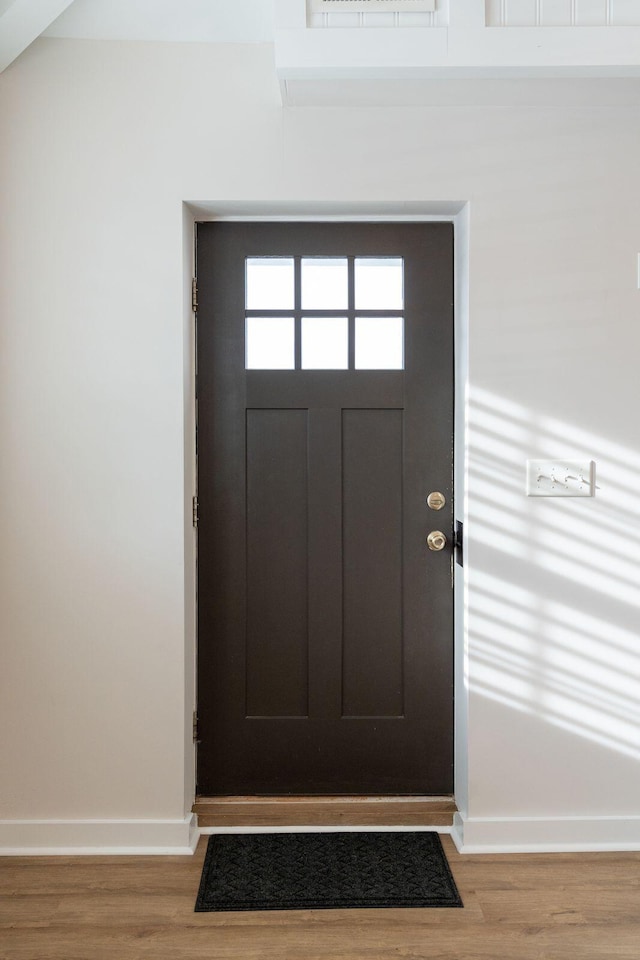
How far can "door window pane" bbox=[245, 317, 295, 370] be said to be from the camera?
2385 millimetres

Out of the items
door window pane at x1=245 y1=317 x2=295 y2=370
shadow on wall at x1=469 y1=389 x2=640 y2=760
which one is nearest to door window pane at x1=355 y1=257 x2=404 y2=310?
door window pane at x1=245 y1=317 x2=295 y2=370

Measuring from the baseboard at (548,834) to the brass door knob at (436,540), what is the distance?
2.73 feet

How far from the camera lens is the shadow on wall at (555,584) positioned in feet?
7.43

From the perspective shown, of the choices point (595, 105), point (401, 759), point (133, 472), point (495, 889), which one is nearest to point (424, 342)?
point (595, 105)

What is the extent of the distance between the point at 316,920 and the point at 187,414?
4.79 ft

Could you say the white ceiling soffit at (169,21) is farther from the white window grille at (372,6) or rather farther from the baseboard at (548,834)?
the baseboard at (548,834)

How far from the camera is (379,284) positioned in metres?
2.40

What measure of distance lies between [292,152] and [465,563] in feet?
4.43

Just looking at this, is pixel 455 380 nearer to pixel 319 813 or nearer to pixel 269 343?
pixel 269 343

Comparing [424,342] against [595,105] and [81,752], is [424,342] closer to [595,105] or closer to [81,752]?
[595,105]

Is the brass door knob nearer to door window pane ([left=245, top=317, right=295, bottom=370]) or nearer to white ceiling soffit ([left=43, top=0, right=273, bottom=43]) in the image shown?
door window pane ([left=245, top=317, right=295, bottom=370])

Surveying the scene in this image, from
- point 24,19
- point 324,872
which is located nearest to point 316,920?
point 324,872

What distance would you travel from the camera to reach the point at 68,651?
7.43ft

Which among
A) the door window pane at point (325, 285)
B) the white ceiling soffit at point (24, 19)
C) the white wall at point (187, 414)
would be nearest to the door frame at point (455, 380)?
the white wall at point (187, 414)
